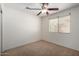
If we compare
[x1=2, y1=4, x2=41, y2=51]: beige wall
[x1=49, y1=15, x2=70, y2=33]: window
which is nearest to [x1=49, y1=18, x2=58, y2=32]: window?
[x1=49, y1=15, x2=70, y2=33]: window

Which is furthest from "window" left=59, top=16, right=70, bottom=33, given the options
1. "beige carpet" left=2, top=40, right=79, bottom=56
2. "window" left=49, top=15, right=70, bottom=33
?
"beige carpet" left=2, top=40, right=79, bottom=56

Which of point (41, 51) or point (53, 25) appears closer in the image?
point (41, 51)

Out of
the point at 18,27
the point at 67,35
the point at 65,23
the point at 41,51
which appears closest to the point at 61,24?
the point at 65,23

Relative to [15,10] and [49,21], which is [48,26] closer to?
[49,21]

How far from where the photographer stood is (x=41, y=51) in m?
2.04

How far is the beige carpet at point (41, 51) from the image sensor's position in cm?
199

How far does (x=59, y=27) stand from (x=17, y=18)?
3.03 ft

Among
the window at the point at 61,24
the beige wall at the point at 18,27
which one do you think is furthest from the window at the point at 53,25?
the beige wall at the point at 18,27

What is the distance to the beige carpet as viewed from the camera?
1993 millimetres

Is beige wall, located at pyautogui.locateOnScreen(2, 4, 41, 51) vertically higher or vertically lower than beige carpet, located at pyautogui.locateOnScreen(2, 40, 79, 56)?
higher

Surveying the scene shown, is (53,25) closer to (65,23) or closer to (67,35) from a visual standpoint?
(65,23)

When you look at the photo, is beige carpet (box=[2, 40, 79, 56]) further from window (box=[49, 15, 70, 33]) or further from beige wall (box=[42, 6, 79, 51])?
window (box=[49, 15, 70, 33])

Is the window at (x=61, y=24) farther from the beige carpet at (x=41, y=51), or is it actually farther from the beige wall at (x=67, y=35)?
the beige carpet at (x=41, y=51)

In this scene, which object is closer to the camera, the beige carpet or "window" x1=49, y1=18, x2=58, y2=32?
the beige carpet
